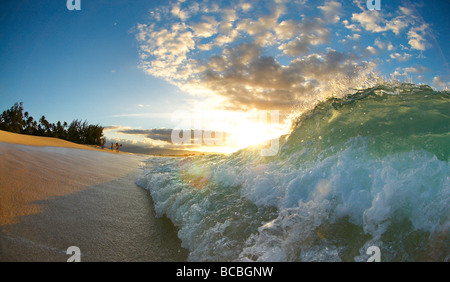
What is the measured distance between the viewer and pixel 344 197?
268 cm

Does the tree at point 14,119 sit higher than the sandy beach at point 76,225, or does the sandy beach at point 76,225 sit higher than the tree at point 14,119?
the tree at point 14,119

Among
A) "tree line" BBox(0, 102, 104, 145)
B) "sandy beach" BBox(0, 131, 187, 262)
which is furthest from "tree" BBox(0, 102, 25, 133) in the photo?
"sandy beach" BBox(0, 131, 187, 262)

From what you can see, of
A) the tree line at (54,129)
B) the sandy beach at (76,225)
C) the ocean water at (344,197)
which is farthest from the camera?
the tree line at (54,129)

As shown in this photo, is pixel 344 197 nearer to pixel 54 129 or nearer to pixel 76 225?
pixel 76 225

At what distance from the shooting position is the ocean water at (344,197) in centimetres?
208

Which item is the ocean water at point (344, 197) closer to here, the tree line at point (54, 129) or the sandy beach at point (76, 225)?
the sandy beach at point (76, 225)

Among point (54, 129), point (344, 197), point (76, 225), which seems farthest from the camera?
point (54, 129)

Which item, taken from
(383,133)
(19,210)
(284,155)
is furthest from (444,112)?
(19,210)

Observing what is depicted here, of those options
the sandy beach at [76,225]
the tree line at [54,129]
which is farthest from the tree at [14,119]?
the sandy beach at [76,225]

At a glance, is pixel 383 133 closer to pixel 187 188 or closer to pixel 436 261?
pixel 436 261

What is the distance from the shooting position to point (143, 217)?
3.69 m

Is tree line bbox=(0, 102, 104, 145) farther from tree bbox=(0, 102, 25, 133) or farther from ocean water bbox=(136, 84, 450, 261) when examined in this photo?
ocean water bbox=(136, 84, 450, 261)

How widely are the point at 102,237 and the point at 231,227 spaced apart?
1.68 metres

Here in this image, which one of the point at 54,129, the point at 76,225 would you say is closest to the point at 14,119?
the point at 54,129
